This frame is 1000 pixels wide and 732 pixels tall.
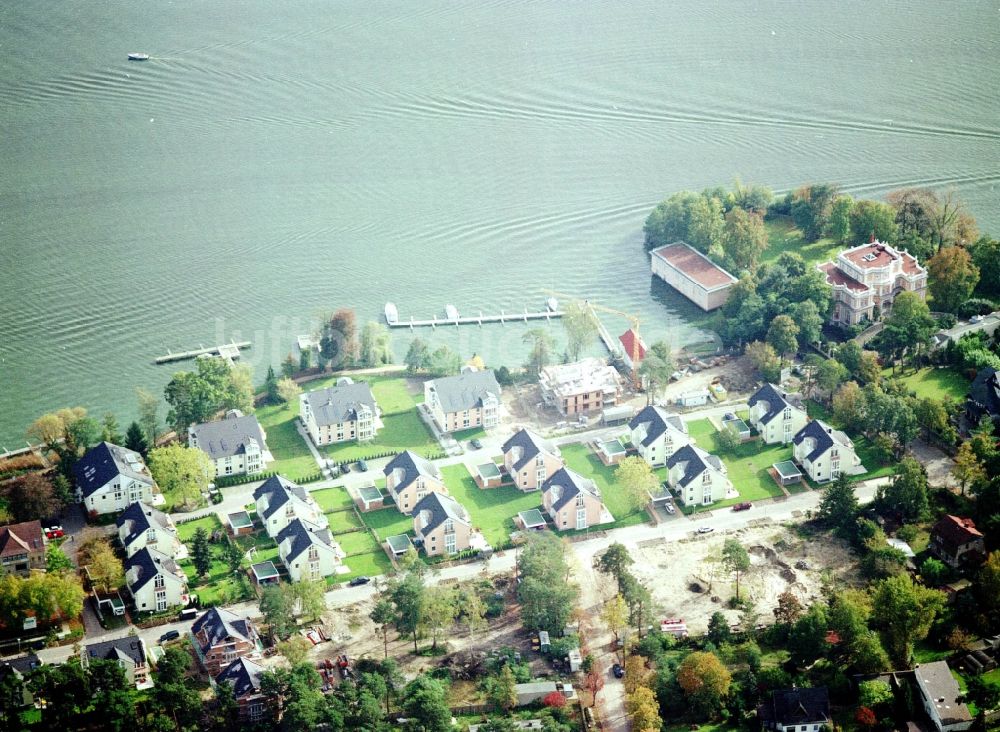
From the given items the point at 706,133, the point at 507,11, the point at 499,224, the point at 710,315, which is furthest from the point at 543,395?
the point at 507,11

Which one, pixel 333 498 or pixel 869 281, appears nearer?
pixel 333 498

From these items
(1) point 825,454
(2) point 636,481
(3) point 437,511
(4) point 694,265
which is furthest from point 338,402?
(4) point 694,265

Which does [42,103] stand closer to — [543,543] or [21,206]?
[21,206]

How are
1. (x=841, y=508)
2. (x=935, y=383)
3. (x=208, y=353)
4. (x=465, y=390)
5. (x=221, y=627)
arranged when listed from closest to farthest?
(x=221, y=627), (x=841, y=508), (x=465, y=390), (x=935, y=383), (x=208, y=353)

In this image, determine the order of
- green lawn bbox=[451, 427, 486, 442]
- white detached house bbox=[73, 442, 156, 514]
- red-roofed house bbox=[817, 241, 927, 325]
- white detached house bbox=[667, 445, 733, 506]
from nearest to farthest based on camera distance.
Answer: white detached house bbox=[667, 445, 733, 506] → white detached house bbox=[73, 442, 156, 514] → green lawn bbox=[451, 427, 486, 442] → red-roofed house bbox=[817, 241, 927, 325]

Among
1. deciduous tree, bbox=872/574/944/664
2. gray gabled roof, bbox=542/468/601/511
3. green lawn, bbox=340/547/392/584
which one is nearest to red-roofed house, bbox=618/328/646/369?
gray gabled roof, bbox=542/468/601/511

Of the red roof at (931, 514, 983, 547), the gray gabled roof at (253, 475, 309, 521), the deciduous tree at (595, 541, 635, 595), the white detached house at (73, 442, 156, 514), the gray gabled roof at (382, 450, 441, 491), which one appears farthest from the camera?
the white detached house at (73, 442, 156, 514)

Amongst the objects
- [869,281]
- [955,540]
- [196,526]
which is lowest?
[196,526]

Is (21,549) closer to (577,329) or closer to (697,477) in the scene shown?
(697,477)

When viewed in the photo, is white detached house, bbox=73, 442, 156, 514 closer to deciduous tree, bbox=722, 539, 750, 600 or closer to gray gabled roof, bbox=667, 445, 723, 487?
gray gabled roof, bbox=667, 445, 723, 487
